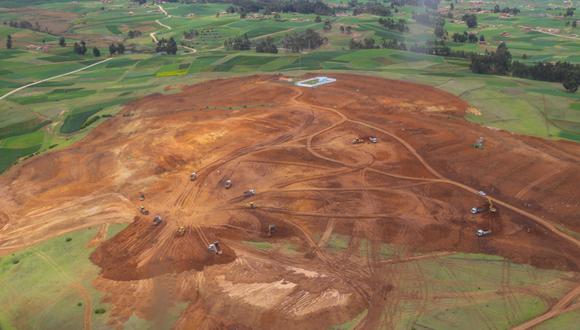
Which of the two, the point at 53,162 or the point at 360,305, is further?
the point at 53,162

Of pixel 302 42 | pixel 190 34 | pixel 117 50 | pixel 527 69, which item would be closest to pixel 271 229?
pixel 527 69

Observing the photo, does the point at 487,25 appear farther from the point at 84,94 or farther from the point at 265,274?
the point at 265,274

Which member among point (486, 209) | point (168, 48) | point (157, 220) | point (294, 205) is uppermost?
point (168, 48)

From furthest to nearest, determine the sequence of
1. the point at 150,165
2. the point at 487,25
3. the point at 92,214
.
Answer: the point at 487,25
the point at 150,165
the point at 92,214

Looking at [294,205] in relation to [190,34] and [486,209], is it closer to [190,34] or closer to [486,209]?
[486,209]

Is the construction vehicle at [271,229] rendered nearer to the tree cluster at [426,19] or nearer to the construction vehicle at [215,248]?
the construction vehicle at [215,248]

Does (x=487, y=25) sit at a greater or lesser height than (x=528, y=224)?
greater

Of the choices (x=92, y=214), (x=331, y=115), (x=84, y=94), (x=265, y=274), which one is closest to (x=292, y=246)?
(x=265, y=274)
